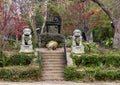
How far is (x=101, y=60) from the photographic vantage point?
16.7 m

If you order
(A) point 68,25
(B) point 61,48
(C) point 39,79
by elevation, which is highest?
(A) point 68,25

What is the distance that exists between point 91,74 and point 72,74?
3.18ft

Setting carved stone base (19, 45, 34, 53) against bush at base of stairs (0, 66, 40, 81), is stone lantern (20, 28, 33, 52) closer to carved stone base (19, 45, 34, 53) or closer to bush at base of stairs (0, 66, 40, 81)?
carved stone base (19, 45, 34, 53)

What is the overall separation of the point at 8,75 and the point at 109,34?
25386 millimetres

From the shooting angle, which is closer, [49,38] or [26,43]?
[26,43]

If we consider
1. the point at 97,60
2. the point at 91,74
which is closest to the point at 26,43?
the point at 97,60

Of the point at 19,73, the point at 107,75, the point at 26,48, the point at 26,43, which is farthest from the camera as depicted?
the point at 26,43

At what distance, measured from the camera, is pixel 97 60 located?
16.7m

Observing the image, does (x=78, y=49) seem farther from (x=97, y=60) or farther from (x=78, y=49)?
(x=97, y=60)

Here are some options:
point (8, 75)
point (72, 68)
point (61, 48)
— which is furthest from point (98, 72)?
point (61, 48)

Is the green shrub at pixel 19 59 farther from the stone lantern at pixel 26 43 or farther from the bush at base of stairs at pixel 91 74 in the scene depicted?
the bush at base of stairs at pixel 91 74

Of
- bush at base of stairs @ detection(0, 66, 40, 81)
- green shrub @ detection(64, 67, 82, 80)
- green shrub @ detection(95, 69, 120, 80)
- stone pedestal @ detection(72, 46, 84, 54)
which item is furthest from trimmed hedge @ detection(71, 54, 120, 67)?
bush at base of stairs @ detection(0, 66, 40, 81)

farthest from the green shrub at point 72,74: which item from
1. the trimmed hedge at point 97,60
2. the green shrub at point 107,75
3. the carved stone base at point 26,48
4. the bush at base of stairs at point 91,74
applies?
the carved stone base at point 26,48

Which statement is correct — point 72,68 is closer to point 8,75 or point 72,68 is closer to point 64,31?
point 8,75
